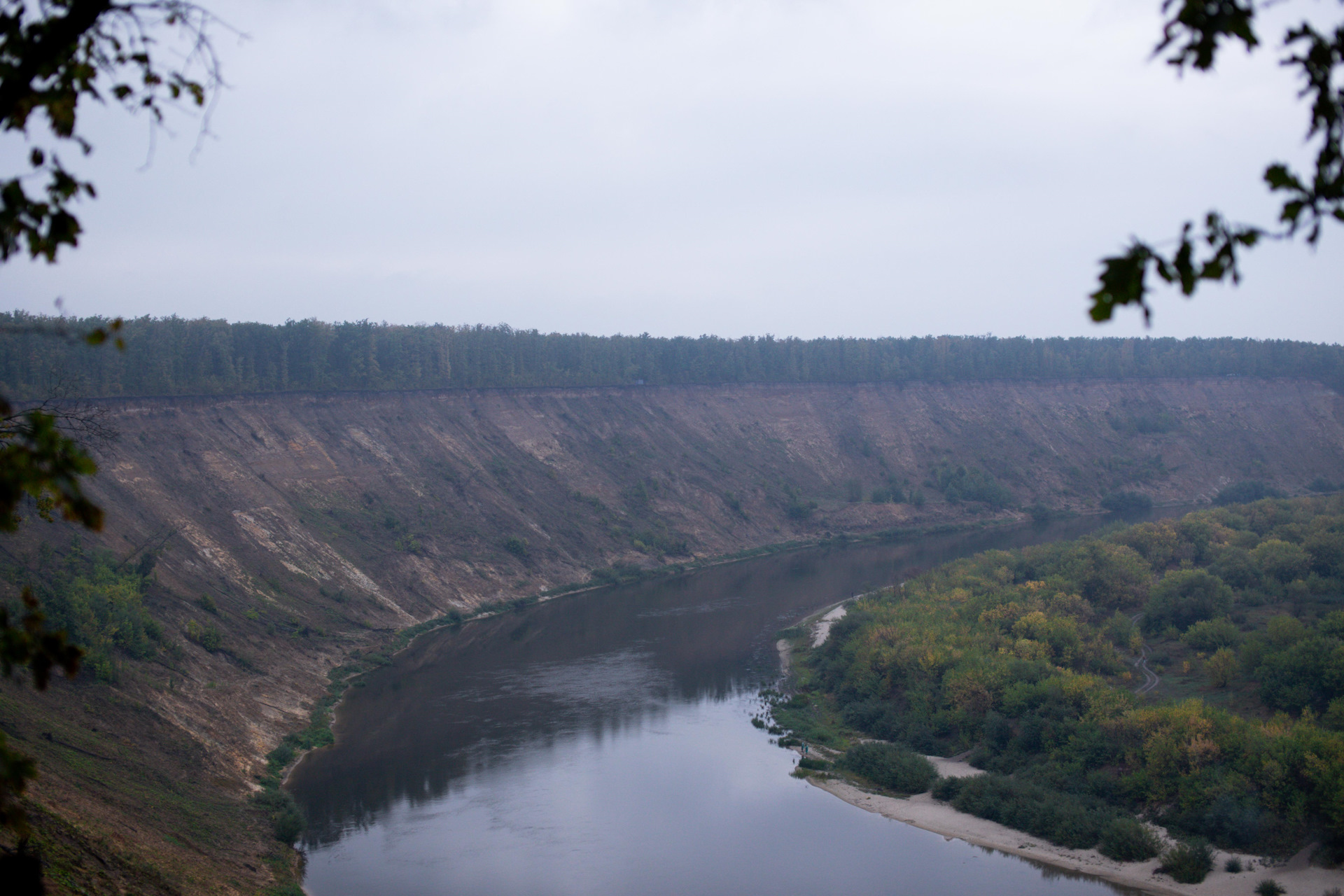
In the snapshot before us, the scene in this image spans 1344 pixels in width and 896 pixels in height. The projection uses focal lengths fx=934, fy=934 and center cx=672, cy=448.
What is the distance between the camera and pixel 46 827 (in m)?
12.0

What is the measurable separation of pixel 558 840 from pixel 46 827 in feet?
35.0

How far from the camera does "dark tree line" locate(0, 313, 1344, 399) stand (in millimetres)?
46969

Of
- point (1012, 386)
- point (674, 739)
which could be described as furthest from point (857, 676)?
point (1012, 386)

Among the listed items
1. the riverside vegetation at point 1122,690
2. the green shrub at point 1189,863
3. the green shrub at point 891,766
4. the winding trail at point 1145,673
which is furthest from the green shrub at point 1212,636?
the green shrub at point 1189,863

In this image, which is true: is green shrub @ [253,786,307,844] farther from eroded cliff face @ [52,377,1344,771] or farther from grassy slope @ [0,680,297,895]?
eroded cliff face @ [52,377,1344,771]

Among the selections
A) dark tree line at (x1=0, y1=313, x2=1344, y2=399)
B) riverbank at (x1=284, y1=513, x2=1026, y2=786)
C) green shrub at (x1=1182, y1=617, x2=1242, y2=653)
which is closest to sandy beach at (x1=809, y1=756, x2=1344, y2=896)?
green shrub at (x1=1182, y1=617, x2=1242, y2=653)

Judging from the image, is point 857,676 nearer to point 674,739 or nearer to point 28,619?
point 674,739

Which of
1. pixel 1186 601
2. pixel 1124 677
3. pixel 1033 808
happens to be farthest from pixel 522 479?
pixel 1033 808

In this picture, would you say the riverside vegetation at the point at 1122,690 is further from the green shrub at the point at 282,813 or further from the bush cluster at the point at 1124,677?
the green shrub at the point at 282,813

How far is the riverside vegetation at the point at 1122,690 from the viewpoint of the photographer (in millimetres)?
18484

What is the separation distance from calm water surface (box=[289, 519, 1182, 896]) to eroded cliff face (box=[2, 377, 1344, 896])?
3303 millimetres

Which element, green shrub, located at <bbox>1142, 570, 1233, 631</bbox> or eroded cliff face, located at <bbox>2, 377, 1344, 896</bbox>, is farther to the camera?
eroded cliff face, located at <bbox>2, 377, 1344, 896</bbox>

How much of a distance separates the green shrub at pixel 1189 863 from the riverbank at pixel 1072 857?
0.10 metres

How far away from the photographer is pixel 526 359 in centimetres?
7200
